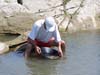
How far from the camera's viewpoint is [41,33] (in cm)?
963

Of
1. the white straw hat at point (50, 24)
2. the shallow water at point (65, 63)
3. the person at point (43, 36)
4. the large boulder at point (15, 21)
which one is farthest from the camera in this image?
the large boulder at point (15, 21)

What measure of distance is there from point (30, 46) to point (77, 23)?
3562mm

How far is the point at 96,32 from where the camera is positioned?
41.1 ft

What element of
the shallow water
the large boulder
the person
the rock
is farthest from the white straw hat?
the large boulder

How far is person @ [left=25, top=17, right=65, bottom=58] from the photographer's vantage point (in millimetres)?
9406

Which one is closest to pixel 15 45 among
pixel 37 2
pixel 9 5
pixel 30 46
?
pixel 30 46

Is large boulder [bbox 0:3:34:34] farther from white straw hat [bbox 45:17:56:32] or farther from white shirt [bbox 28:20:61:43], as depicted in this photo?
white straw hat [bbox 45:17:56:32]

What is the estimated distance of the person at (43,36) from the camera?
9.41 meters

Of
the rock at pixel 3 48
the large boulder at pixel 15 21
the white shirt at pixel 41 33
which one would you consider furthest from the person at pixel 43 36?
the large boulder at pixel 15 21

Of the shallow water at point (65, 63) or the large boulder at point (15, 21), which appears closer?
the shallow water at point (65, 63)

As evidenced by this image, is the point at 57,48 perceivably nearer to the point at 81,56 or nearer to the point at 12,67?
the point at 81,56

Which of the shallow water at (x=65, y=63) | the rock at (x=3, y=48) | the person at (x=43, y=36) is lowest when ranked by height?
the shallow water at (x=65, y=63)

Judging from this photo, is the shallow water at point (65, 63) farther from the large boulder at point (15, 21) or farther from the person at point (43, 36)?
the large boulder at point (15, 21)

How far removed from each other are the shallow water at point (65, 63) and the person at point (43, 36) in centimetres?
26
